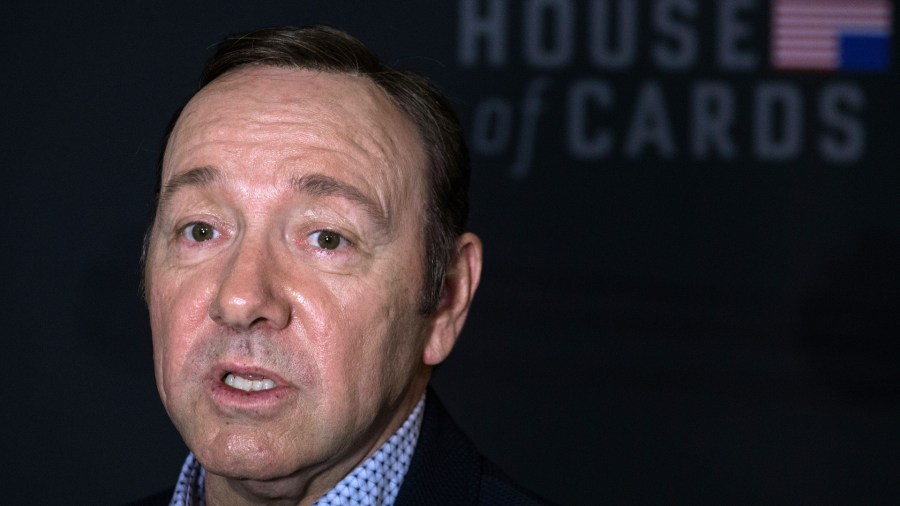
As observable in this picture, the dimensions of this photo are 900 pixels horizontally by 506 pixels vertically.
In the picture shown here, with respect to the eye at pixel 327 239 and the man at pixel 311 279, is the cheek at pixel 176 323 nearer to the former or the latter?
the man at pixel 311 279

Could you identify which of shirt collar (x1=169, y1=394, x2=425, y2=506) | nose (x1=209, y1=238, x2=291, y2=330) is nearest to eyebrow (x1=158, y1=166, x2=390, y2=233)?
nose (x1=209, y1=238, x2=291, y2=330)

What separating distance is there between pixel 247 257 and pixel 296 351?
0.51 feet

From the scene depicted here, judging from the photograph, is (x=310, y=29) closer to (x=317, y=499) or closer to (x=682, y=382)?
(x=317, y=499)

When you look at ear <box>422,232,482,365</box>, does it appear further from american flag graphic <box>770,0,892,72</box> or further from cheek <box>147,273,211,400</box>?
american flag graphic <box>770,0,892,72</box>

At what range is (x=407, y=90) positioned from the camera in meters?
1.97

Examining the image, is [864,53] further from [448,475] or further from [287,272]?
[287,272]

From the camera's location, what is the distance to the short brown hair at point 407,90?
6.35ft

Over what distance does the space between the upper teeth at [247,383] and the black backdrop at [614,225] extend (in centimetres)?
188

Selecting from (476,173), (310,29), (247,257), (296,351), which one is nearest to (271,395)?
(296,351)

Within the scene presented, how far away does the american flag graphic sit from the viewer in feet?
12.1

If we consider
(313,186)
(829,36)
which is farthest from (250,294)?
(829,36)

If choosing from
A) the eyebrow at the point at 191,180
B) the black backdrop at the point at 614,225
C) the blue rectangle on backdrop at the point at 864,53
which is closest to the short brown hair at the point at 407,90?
the eyebrow at the point at 191,180

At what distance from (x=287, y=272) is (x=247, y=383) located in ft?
0.57

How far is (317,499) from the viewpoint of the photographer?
1864 millimetres
